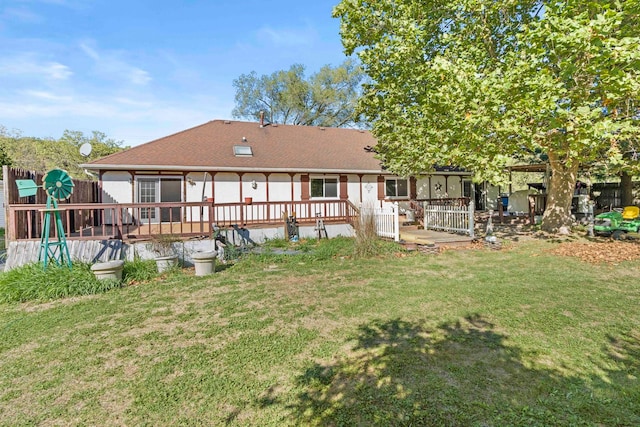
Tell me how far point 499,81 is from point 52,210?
35.2ft

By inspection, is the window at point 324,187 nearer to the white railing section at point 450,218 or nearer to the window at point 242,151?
the window at point 242,151

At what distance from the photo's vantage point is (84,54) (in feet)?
46.3

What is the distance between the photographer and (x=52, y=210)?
6496 millimetres

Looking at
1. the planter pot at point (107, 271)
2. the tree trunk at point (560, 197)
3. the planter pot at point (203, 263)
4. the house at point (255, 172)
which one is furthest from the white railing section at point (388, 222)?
the planter pot at point (107, 271)

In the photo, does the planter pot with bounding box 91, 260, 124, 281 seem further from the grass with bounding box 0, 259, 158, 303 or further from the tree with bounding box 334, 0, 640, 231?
the tree with bounding box 334, 0, 640, 231

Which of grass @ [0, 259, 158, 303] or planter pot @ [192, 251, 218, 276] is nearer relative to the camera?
grass @ [0, 259, 158, 303]

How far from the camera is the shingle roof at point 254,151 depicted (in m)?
12.8

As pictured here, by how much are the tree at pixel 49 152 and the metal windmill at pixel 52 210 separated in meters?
26.3

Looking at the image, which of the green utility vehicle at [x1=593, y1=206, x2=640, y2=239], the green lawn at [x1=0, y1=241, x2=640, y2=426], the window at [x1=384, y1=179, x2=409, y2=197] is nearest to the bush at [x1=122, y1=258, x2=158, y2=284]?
the green lawn at [x1=0, y1=241, x2=640, y2=426]

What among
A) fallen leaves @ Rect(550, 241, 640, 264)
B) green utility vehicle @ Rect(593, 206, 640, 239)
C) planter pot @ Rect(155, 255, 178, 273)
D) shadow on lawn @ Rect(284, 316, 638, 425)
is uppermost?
green utility vehicle @ Rect(593, 206, 640, 239)

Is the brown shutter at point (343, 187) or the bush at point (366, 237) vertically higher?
the brown shutter at point (343, 187)

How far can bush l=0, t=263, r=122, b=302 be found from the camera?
17.8 feet

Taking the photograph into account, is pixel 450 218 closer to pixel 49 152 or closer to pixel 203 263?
pixel 203 263

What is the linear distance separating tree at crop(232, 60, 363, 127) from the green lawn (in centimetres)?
2435
